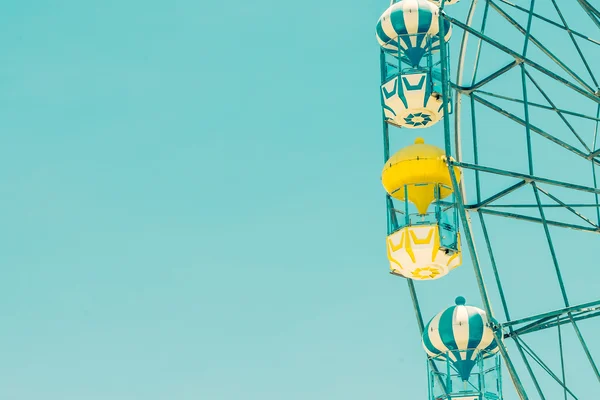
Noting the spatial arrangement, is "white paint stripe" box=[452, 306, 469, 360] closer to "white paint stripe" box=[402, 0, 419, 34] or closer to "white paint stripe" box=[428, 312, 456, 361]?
"white paint stripe" box=[428, 312, 456, 361]

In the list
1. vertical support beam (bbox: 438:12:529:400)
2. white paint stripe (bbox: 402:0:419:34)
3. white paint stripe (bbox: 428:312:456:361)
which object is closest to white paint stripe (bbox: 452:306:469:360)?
white paint stripe (bbox: 428:312:456:361)

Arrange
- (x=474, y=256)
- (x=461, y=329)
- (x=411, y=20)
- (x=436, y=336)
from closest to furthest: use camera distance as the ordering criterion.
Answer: (x=474, y=256) < (x=461, y=329) < (x=436, y=336) < (x=411, y=20)

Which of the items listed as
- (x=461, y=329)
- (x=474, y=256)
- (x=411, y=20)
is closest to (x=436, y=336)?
(x=461, y=329)

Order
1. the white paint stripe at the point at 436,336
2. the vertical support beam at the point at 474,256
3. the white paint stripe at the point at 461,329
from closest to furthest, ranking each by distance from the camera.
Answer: the vertical support beam at the point at 474,256
the white paint stripe at the point at 461,329
the white paint stripe at the point at 436,336

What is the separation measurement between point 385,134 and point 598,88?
3903 millimetres

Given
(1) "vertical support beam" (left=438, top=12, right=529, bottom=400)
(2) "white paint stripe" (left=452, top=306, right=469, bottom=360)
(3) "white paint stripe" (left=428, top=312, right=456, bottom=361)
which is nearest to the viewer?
(1) "vertical support beam" (left=438, top=12, right=529, bottom=400)

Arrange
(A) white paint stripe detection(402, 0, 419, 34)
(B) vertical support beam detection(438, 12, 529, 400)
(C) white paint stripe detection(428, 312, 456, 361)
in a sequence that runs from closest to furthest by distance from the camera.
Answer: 1. (B) vertical support beam detection(438, 12, 529, 400)
2. (C) white paint stripe detection(428, 312, 456, 361)
3. (A) white paint stripe detection(402, 0, 419, 34)

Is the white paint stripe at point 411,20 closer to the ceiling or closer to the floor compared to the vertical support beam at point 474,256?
closer to the ceiling

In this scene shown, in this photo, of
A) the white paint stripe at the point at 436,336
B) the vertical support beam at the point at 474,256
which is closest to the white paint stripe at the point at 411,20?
the vertical support beam at the point at 474,256

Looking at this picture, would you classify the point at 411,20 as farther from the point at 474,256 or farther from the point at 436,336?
the point at 436,336

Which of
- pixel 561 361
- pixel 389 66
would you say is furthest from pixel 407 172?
pixel 561 361

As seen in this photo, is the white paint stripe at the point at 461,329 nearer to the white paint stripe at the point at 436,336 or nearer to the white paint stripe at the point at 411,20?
the white paint stripe at the point at 436,336

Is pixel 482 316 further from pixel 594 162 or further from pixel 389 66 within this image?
pixel 389 66

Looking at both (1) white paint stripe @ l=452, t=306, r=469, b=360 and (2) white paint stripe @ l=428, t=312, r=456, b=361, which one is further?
(2) white paint stripe @ l=428, t=312, r=456, b=361
